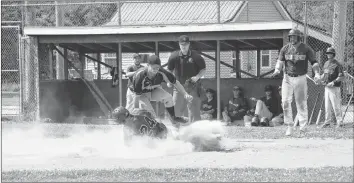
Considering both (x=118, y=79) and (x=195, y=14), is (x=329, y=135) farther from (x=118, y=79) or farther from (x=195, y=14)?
(x=195, y=14)

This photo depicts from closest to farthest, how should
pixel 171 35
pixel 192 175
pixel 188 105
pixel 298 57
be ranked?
pixel 192 175
pixel 298 57
pixel 188 105
pixel 171 35

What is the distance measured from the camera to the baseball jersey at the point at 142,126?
10.9 meters

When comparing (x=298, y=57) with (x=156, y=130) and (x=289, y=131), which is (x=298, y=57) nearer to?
(x=289, y=131)

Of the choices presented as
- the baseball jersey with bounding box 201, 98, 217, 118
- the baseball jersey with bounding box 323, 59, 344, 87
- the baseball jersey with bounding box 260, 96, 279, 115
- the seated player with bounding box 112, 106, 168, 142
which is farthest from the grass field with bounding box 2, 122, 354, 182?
the baseball jersey with bounding box 201, 98, 217, 118

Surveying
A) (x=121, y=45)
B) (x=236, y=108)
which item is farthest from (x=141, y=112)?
(x=121, y=45)

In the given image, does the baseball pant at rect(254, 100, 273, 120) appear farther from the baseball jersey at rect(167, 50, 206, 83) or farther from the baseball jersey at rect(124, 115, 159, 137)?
the baseball jersey at rect(124, 115, 159, 137)

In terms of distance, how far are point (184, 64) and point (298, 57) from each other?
2715 mm

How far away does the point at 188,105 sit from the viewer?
15.3 metres

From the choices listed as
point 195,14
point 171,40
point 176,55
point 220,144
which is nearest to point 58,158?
point 220,144

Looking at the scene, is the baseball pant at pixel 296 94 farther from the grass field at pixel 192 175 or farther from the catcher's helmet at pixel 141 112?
the grass field at pixel 192 175

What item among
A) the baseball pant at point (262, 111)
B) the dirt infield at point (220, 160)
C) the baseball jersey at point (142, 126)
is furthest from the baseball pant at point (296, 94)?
the baseball pant at point (262, 111)

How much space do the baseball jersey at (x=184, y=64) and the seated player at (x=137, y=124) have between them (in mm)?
3496

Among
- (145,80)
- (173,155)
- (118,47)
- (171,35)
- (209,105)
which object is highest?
(171,35)

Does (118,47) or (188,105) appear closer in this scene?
(188,105)
